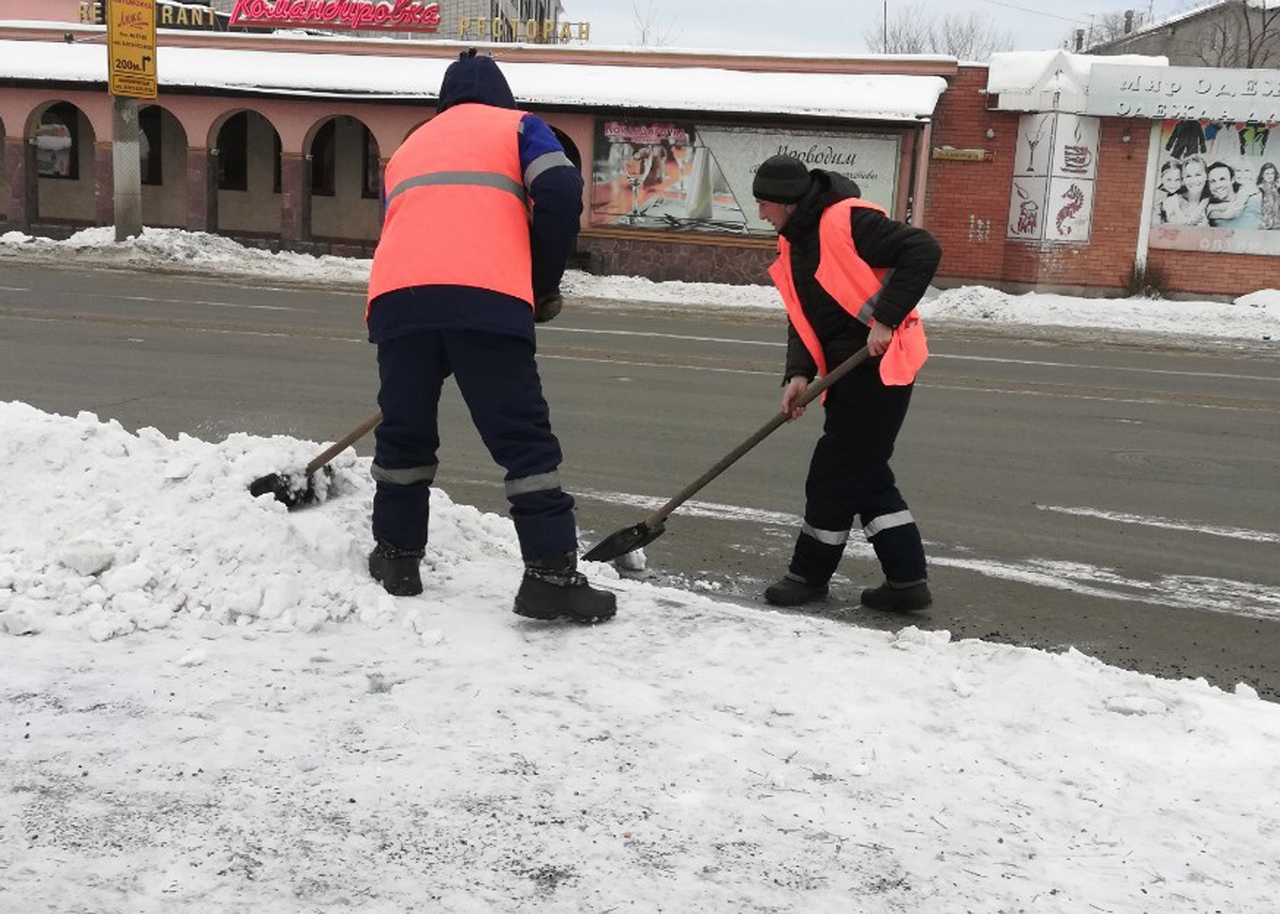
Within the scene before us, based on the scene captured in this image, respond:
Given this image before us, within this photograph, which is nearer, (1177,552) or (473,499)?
(1177,552)

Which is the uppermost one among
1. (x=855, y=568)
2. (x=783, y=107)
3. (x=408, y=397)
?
(x=783, y=107)

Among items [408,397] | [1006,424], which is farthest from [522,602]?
[1006,424]

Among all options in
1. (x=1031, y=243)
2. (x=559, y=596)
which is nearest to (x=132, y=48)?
(x=1031, y=243)

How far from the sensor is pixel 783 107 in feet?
72.9

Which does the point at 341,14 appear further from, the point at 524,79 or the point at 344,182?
the point at 524,79

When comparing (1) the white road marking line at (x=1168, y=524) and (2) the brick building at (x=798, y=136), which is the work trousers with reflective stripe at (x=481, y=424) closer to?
(1) the white road marking line at (x=1168, y=524)

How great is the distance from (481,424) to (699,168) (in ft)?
65.1

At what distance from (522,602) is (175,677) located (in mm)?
1075

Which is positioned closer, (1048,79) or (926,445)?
(926,445)

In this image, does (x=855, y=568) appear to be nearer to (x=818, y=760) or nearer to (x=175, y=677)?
(x=818, y=760)

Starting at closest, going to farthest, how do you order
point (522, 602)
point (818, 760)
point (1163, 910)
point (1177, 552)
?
1. point (1163, 910)
2. point (818, 760)
3. point (522, 602)
4. point (1177, 552)

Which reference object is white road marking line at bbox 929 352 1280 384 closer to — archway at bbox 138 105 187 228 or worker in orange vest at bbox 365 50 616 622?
worker in orange vest at bbox 365 50 616 622

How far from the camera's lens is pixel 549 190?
4.03 m

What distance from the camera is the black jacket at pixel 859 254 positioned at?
15.7ft
